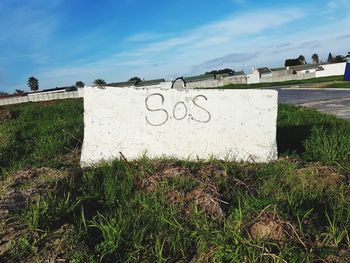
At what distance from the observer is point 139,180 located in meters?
4.12

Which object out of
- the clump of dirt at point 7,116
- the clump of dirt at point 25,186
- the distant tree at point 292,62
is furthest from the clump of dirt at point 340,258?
the distant tree at point 292,62

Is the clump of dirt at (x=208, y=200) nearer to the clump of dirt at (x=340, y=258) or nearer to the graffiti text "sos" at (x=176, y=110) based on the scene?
the clump of dirt at (x=340, y=258)

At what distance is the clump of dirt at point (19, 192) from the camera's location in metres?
2.92

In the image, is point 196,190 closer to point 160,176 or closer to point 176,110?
point 160,176

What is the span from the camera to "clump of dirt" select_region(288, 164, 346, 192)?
393cm

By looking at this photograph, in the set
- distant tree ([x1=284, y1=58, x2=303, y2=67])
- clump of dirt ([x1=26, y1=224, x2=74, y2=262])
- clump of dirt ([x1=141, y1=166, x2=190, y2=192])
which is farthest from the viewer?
distant tree ([x1=284, y1=58, x2=303, y2=67])

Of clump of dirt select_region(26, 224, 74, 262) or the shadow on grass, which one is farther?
the shadow on grass

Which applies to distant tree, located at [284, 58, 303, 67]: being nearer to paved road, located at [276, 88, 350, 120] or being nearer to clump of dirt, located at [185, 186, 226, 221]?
paved road, located at [276, 88, 350, 120]

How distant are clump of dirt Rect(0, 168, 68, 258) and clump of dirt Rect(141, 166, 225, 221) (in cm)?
94

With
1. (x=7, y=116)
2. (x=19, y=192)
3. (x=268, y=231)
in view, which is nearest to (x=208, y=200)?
(x=268, y=231)

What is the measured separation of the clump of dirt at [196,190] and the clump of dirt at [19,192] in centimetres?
94

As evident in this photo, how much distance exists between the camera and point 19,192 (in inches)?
147

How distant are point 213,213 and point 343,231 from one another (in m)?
0.98

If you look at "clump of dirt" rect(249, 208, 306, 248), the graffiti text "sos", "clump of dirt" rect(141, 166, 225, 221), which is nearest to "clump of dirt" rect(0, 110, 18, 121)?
the graffiti text "sos"
